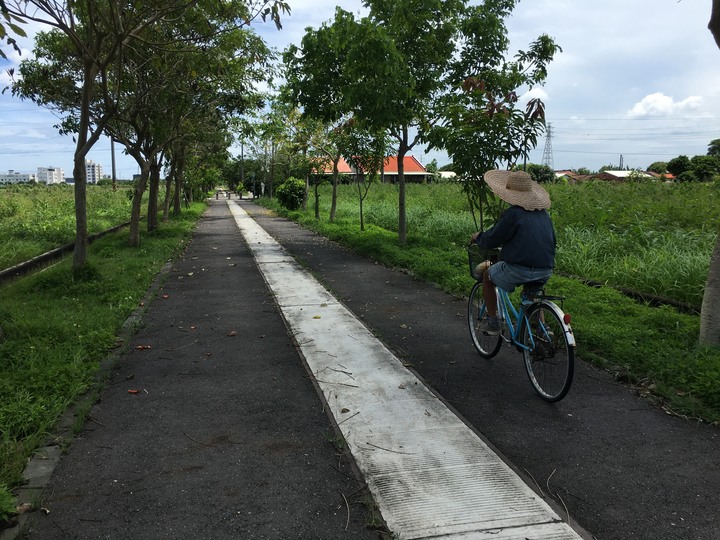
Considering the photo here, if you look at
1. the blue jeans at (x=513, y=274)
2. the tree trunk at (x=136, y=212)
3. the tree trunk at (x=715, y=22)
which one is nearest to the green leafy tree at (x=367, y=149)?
the tree trunk at (x=136, y=212)

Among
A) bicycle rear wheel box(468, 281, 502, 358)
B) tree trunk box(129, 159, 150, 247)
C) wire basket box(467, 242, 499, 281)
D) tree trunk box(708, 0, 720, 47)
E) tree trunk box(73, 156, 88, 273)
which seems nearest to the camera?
tree trunk box(708, 0, 720, 47)

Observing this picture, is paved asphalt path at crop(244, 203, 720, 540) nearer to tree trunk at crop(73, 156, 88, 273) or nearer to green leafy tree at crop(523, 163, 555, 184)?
tree trunk at crop(73, 156, 88, 273)

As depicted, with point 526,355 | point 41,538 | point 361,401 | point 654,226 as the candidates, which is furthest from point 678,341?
point 654,226

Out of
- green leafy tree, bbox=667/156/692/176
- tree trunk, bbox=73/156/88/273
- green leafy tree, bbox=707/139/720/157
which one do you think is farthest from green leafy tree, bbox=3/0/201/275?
green leafy tree, bbox=707/139/720/157

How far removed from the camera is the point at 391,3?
1188cm

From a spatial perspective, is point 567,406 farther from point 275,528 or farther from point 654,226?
point 654,226

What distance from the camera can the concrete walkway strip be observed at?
106 inches

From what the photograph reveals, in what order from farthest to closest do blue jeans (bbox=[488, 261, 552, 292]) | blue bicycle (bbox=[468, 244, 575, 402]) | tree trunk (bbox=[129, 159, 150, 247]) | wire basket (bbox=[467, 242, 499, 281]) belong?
tree trunk (bbox=[129, 159, 150, 247]) < wire basket (bbox=[467, 242, 499, 281]) < blue jeans (bbox=[488, 261, 552, 292]) < blue bicycle (bbox=[468, 244, 575, 402])

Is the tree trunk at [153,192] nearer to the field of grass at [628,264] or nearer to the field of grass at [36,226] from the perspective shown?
the field of grass at [36,226]

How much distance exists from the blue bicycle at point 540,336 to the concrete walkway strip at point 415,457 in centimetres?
88

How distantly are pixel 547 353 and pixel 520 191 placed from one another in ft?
4.46

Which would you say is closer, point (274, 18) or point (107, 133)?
point (274, 18)

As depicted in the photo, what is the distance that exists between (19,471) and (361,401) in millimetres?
2266

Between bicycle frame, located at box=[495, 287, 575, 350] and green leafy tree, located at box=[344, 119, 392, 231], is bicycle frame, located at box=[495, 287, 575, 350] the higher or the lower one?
the lower one
